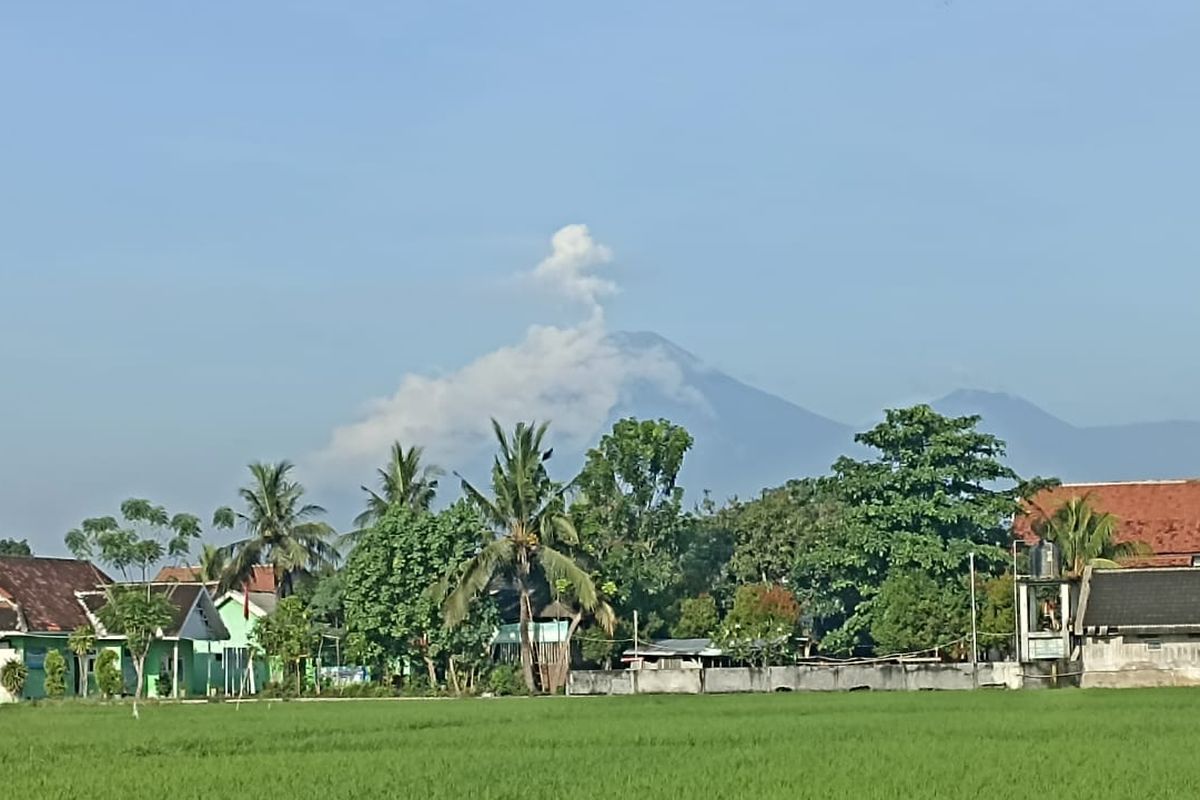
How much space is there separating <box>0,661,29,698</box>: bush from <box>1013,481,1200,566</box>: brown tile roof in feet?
104

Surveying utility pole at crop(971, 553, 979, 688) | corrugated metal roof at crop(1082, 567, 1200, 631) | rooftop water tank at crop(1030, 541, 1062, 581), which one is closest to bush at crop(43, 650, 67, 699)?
utility pole at crop(971, 553, 979, 688)

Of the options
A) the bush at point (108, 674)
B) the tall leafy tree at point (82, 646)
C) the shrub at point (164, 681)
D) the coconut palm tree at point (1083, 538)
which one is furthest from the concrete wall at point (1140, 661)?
the tall leafy tree at point (82, 646)

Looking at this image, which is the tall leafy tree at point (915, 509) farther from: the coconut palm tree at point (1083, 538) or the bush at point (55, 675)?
the bush at point (55, 675)

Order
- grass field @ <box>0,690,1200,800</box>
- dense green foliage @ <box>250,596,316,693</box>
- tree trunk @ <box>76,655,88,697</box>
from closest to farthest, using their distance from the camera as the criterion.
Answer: grass field @ <box>0,690,1200,800</box> < dense green foliage @ <box>250,596,316,693</box> < tree trunk @ <box>76,655,88,697</box>

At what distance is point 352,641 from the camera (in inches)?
1961

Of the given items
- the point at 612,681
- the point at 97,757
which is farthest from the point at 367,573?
the point at 97,757

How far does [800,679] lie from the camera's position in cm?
4550

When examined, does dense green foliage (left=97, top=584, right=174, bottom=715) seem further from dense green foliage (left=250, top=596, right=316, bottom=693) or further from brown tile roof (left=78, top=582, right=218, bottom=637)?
brown tile roof (left=78, top=582, right=218, bottom=637)

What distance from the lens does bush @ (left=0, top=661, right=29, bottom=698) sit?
4797 cm

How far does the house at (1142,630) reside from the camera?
43875 mm

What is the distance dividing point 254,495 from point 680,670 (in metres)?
19.2

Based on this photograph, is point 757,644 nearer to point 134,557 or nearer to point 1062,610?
point 1062,610

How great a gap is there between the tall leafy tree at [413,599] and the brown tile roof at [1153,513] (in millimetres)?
19527

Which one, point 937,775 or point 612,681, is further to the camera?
point 612,681
